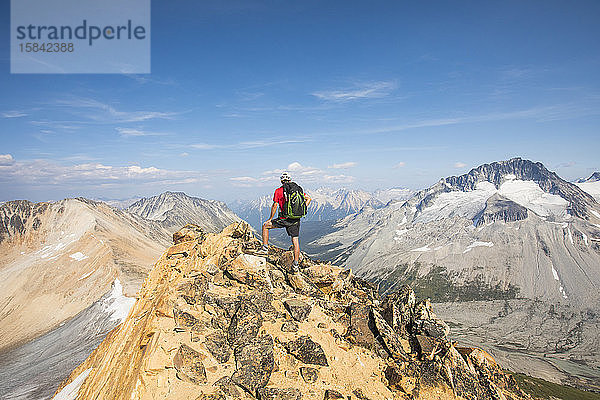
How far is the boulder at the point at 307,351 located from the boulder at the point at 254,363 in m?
1.06

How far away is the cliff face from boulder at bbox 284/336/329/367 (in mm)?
45

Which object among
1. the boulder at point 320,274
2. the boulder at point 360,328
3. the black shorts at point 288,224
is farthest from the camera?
the boulder at point 320,274

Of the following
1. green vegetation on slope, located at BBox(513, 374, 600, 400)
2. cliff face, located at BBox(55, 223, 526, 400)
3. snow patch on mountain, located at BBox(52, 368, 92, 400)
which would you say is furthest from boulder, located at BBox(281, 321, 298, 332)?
green vegetation on slope, located at BBox(513, 374, 600, 400)

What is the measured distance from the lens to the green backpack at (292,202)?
58.4 ft

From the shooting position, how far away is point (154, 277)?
76.8ft

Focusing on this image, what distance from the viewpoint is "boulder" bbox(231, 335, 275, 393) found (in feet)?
41.7

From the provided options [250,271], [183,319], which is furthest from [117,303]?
[183,319]

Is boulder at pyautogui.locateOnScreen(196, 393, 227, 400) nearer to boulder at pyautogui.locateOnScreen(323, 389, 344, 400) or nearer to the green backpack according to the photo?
boulder at pyautogui.locateOnScreen(323, 389, 344, 400)

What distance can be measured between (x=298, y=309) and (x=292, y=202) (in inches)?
236

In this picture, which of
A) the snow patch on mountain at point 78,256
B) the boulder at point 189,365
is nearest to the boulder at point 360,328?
the boulder at point 189,365

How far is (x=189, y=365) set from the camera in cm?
1272

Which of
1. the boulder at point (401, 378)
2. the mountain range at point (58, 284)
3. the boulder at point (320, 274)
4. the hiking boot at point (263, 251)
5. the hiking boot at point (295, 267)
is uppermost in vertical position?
the hiking boot at point (263, 251)

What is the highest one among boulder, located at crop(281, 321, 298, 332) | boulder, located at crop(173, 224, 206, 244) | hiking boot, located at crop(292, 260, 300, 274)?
boulder, located at crop(173, 224, 206, 244)

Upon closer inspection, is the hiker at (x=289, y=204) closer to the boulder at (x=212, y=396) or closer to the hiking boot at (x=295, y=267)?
the hiking boot at (x=295, y=267)
